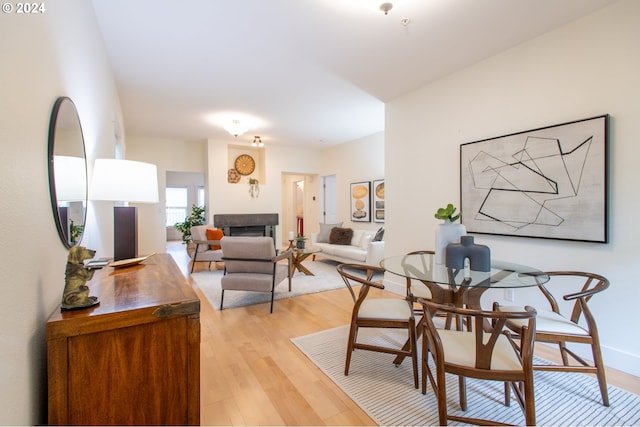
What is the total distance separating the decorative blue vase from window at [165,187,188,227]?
10223 mm

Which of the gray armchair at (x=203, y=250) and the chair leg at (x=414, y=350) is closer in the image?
the chair leg at (x=414, y=350)

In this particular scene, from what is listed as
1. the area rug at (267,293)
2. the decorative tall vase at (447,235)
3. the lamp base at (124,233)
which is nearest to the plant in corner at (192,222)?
the area rug at (267,293)

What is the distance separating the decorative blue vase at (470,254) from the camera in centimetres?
206

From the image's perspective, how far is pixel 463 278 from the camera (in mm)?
1909

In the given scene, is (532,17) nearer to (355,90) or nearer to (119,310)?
(355,90)

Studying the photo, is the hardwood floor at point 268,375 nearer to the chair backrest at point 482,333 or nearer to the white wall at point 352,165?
the chair backrest at point 482,333

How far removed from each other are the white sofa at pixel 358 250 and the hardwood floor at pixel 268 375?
167 centimetres

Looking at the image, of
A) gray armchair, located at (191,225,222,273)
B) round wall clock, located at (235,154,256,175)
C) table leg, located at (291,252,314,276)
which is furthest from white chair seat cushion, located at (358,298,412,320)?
round wall clock, located at (235,154,256,175)

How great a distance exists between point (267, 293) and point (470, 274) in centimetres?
275

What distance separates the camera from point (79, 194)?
1.56 m

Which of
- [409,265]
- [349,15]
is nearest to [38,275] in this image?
[409,265]

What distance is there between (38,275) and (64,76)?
0.99m

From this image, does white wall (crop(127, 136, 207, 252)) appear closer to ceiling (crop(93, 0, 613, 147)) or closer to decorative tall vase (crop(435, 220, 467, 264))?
ceiling (crop(93, 0, 613, 147))

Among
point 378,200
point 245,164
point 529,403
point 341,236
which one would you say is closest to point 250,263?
point 529,403
